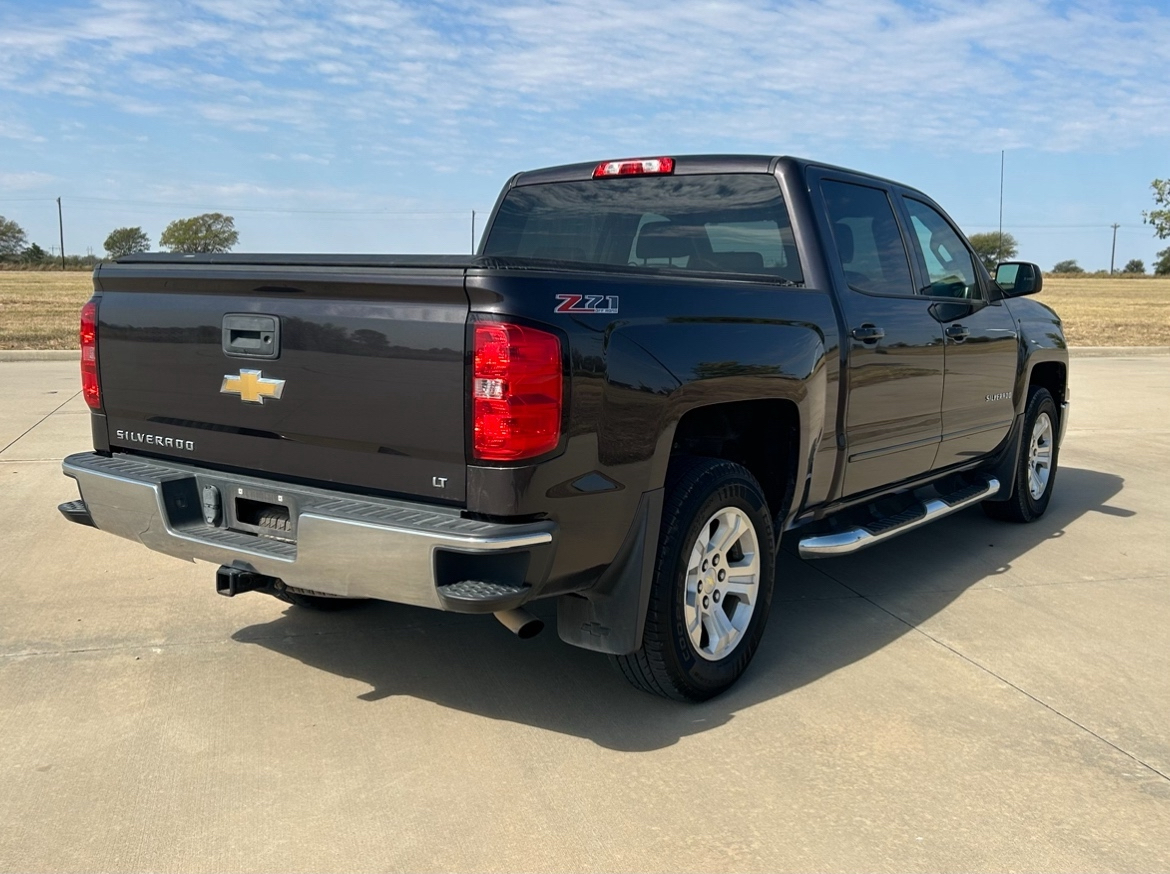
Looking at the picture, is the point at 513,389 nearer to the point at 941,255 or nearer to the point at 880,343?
the point at 880,343

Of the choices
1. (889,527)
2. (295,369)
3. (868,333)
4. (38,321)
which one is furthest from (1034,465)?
(38,321)

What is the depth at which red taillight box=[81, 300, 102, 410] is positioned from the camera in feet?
13.0

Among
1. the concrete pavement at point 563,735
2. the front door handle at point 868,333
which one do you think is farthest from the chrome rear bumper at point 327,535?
the front door handle at point 868,333

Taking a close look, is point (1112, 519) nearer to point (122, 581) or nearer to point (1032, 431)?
point (1032, 431)

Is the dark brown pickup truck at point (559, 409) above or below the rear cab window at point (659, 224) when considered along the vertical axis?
below

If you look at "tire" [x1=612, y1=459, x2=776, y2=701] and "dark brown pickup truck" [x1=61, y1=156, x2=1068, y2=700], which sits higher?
"dark brown pickup truck" [x1=61, y1=156, x2=1068, y2=700]

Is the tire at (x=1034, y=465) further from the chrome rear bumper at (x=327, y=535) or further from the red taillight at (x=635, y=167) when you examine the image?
the chrome rear bumper at (x=327, y=535)

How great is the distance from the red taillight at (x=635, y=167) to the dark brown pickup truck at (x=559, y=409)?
0.04ft

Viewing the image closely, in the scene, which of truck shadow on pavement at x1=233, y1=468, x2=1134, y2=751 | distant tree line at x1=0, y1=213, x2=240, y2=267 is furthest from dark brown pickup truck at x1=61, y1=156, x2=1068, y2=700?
distant tree line at x1=0, y1=213, x2=240, y2=267

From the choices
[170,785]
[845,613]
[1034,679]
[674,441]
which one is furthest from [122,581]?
[1034,679]

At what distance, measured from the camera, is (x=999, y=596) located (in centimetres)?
523

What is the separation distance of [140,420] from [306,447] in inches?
33.8

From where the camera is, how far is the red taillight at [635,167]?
4.85 meters

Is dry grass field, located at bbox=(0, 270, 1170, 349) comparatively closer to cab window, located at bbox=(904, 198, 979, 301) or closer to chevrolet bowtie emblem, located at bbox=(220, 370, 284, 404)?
cab window, located at bbox=(904, 198, 979, 301)
